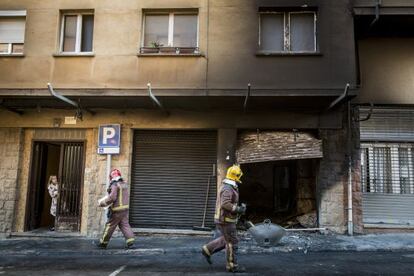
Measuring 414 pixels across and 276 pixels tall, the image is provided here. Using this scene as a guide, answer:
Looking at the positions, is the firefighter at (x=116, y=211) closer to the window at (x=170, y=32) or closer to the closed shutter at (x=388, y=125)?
the window at (x=170, y=32)

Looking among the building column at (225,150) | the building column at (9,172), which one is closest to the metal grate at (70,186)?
the building column at (9,172)

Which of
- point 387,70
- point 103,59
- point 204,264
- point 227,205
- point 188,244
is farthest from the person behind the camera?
point 387,70

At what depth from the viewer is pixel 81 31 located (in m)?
11.1

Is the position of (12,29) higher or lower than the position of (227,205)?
higher

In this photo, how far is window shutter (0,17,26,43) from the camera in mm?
11102

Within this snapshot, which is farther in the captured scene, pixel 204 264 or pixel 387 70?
pixel 387 70

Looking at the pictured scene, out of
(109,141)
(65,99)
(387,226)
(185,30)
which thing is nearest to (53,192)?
(109,141)

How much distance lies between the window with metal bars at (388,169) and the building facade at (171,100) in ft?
2.74

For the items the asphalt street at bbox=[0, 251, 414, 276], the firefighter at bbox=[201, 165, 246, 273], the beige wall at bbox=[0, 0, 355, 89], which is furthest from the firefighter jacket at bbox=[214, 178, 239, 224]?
the beige wall at bbox=[0, 0, 355, 89]

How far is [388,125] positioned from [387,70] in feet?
5.18

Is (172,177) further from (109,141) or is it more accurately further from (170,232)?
(109,141)

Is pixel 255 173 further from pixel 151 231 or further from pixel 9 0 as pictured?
pixel 9 0

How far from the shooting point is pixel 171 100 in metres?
10.3

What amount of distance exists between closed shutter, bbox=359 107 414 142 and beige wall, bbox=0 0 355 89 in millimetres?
1901
